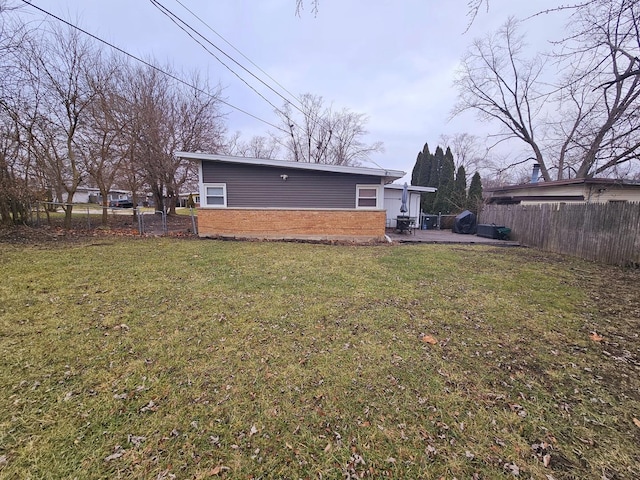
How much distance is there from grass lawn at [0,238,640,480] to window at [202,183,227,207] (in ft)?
18.3

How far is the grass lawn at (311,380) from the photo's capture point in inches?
72.6

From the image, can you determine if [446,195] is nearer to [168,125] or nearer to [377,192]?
[377,192]

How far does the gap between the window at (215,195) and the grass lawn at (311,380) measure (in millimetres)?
5573

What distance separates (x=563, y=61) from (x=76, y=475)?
786 cm

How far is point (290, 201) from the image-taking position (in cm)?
1076

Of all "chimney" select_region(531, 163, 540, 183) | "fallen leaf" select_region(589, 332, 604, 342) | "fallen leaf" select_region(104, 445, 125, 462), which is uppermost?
"chimney" select_region(531, 163, 540, 183)

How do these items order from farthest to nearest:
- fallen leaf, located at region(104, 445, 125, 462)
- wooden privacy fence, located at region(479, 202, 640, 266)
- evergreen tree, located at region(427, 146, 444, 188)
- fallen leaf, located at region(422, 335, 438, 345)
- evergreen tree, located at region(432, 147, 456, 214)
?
1. evergreen tree, located at region(427, 146, 444, 188)
2. evergreen tree, located at region(432, 147, 456, 214)
3. wooden privacy fence, located at region(479, 202, 640, 266)
4. fallen leaf, located at region(422, 335, 438, 345)
5. fallen leaf, located at region(104, 445, 125, 462)

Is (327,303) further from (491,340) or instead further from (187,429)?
(187,429)

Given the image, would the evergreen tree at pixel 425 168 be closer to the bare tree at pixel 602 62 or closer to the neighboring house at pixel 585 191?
the neighboring house at pixel 585 191

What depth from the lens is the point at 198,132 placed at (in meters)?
17.4

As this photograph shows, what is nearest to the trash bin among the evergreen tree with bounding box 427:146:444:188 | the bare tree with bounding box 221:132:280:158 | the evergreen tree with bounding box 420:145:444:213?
the evergreen tree with bounding box 420:145:444:213

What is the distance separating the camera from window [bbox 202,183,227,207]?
10.5 meters

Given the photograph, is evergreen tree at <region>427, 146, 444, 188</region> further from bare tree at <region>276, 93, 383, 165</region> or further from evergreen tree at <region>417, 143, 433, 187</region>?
bare tree at <region>276, 93, 383, 165</region>

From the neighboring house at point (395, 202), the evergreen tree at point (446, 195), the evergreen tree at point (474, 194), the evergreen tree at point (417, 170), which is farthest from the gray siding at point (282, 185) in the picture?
the evergreen tree at point (417, 170)
